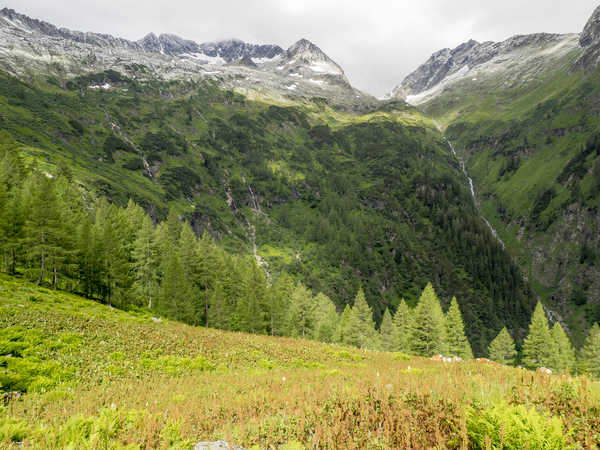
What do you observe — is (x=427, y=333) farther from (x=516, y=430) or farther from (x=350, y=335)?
(x=516, y=430)

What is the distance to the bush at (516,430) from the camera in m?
4.29

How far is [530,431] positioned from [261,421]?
494 centimetres

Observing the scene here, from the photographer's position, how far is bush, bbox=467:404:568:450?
14.1 feet

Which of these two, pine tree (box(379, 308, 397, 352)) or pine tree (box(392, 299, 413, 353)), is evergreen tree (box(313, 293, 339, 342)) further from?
pine tree (box(392, 299, 413, 353))

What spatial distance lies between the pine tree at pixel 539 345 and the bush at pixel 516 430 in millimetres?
73957

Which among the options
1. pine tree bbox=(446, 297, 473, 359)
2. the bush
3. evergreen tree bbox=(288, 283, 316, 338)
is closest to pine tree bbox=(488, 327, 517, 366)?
pine tree bbox=(446, 297, 473, 359)

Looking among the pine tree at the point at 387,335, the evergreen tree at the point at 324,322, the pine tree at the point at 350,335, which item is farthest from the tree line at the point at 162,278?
the pine tree at the point at 387,335

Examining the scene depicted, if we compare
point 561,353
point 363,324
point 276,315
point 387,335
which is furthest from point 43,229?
point 561,353

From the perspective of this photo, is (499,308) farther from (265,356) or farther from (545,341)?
(265,356)

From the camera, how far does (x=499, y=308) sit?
174m

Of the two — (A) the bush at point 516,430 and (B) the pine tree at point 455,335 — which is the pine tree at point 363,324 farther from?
(A) the bush at point 516,430

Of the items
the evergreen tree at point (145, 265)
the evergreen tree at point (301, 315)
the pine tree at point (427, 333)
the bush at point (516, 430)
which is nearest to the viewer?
the bush at point (516, 430)

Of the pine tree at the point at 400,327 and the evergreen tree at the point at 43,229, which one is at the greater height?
the evergreen tree at the point at 43,229

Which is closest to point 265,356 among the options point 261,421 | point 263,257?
point 261,421
